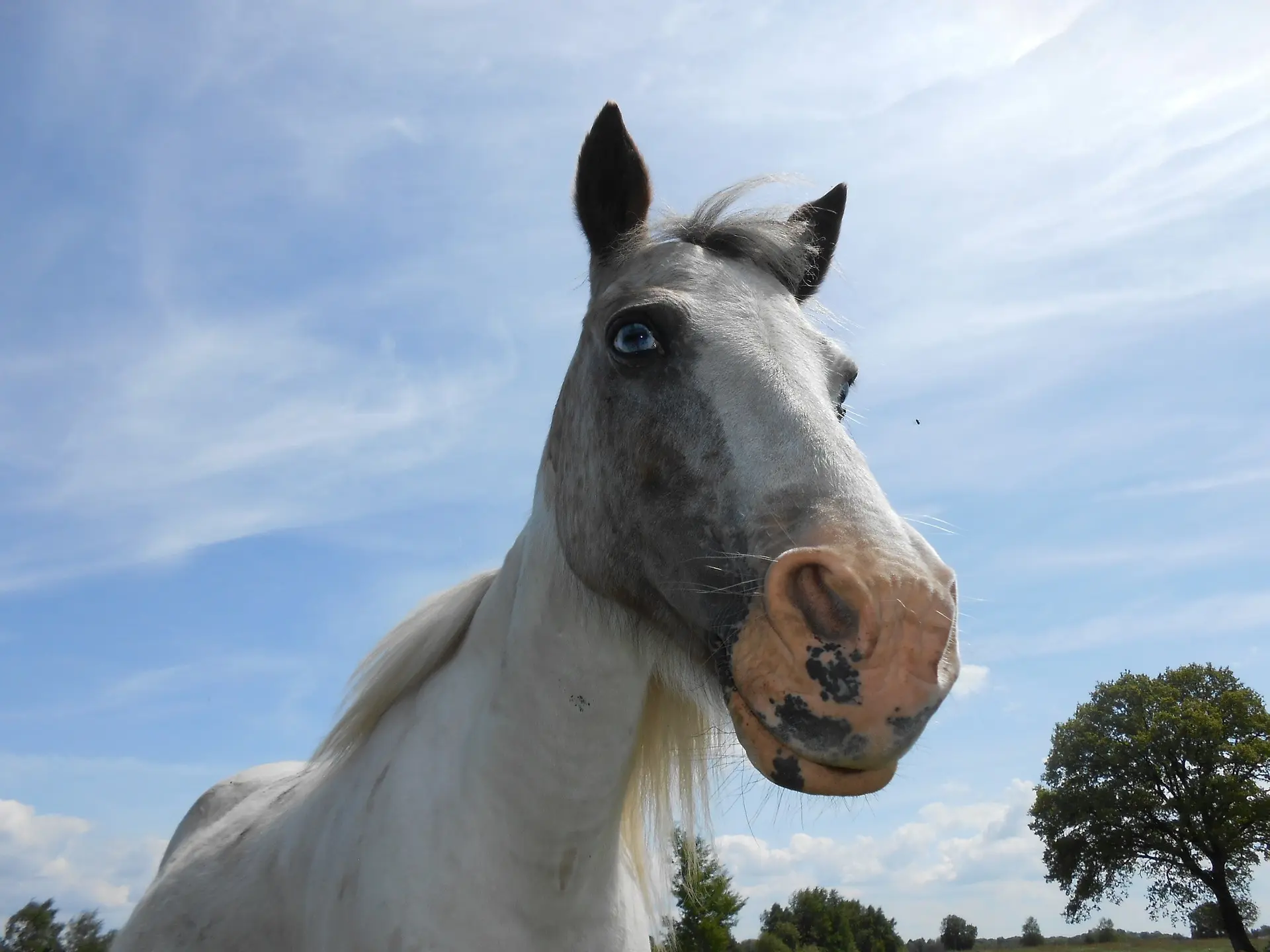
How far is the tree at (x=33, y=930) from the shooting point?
44375mm

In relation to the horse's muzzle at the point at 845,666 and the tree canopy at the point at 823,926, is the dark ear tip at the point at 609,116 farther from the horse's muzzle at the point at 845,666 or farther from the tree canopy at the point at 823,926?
the tree canopy at the point at 823,926

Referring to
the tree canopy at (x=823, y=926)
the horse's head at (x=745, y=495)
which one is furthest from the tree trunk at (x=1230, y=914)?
the horse's head at (x=745, y=495)

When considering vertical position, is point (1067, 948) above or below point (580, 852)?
below

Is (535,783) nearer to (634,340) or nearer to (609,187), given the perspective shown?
(634,340)

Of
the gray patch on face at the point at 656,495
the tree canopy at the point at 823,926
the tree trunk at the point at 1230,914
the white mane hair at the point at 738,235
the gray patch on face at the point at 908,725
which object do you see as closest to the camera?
the gray patch on face at the point at 908,725

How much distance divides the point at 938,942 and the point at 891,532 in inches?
2815

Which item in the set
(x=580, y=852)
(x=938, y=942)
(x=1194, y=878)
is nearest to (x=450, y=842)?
(x=580, y=852)

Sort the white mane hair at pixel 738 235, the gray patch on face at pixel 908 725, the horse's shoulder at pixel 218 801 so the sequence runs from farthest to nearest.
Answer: the horse's shoulder at pixel 218 801
the white mane hair at pixel 738 235
the gray patch on face at pixel 908 725

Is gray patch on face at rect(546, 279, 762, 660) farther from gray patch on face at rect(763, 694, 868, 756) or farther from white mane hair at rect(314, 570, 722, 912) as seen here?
white mane hair at rect(314, 570, 722, 912)

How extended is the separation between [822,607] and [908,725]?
0.28 m

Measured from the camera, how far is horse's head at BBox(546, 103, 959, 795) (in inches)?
62.6

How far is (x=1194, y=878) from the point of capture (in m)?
28.5

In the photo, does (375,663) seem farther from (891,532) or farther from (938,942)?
(938,942)

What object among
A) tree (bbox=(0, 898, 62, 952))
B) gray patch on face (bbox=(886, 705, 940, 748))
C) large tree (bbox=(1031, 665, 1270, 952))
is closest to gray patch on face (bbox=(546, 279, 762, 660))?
gray patch on face (bbox=(886, 705, 940, 748))
